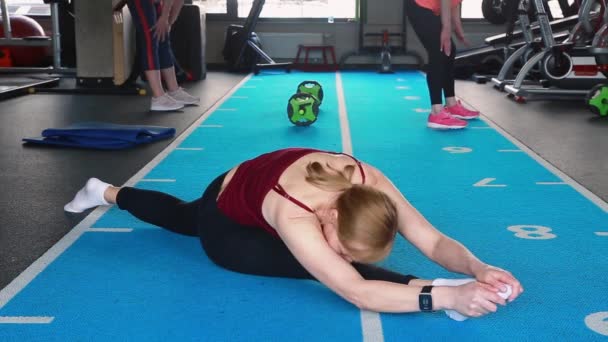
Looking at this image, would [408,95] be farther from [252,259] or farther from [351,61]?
[252,259]

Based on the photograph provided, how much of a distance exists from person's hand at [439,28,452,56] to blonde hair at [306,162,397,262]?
3.19m

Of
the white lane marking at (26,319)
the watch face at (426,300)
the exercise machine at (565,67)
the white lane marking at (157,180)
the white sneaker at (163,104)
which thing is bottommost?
the white lane marking at (26,319)

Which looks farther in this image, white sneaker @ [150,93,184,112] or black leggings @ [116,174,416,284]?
white sneaker @ [150,93,184,112]

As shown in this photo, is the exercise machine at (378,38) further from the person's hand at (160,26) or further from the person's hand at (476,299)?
the person's hand at (476,299)

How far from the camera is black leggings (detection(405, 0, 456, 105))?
485cm

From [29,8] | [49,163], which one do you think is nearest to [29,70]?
[29,8]

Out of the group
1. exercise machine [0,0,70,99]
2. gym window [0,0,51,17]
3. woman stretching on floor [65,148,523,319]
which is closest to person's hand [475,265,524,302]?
woman stretching on floor [65,148,523,319]

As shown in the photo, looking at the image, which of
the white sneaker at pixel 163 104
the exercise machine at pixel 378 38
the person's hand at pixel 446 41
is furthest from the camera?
the exercise machine at pixel 378 38

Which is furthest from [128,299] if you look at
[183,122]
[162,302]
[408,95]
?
[408,95]

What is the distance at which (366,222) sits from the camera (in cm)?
169

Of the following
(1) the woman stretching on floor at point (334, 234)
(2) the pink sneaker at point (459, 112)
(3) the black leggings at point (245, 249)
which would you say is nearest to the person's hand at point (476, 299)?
(1) the woman stretching on floor at point (334, 234)

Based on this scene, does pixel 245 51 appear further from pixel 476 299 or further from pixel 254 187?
pixel 476 299

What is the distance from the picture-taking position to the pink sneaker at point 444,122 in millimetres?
4945

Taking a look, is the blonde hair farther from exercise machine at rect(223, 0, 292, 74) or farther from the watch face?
exercise machine at rect(223, 0, 292, 74)
